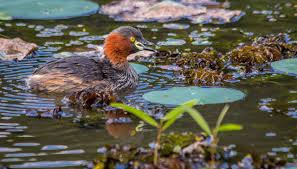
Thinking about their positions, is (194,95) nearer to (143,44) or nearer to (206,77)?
(206,77)

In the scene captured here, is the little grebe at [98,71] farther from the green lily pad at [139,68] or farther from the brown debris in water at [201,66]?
the brown debris in water at [201,66]

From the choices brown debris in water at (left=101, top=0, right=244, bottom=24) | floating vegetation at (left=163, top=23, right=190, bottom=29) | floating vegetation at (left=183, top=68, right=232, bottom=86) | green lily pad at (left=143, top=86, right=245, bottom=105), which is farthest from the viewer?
brown debris in water at (left=101, top=0, right=244, bottom=24)

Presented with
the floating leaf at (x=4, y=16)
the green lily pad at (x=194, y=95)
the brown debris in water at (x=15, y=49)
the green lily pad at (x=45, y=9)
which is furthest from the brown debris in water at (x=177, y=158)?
the floating leaf at (x=4, y=16)

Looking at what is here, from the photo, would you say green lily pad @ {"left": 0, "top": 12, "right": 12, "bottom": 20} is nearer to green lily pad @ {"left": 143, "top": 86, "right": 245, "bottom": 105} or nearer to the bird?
the bird

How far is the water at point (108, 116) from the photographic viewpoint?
738 centimetres

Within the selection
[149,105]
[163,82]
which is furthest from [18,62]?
[149,105]

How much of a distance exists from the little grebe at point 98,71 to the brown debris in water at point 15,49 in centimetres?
129

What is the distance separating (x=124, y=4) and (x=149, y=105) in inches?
232

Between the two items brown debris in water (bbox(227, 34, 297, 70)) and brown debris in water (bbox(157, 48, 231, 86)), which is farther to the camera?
brown debris in water (bbox(227, 34, 297, 70))

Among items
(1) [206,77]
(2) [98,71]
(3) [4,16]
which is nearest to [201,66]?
(1) [206,77]

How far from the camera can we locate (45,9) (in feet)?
45.2

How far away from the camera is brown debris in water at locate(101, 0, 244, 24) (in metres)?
13.9

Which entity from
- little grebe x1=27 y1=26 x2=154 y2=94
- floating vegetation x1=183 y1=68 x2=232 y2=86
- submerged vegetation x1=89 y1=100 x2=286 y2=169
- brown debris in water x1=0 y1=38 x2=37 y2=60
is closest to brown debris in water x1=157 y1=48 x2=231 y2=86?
floating vegetation x1=183 y1=68 x2=232 y2=86

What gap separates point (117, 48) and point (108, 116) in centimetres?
271
